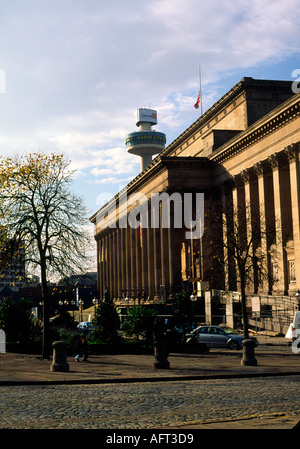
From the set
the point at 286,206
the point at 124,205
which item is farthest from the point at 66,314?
the point at 124,205

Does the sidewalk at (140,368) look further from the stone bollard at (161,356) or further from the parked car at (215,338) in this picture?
the parked car at (215,338)

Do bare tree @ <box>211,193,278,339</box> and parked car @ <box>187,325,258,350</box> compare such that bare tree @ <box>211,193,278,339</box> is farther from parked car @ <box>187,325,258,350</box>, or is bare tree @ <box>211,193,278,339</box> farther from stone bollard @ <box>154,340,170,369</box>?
stone bollard @ <box>154,340,170,369</box>

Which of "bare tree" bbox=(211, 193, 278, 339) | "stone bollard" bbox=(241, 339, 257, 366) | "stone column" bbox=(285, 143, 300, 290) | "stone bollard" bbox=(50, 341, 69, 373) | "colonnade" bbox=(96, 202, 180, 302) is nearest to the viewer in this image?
"stone bollard" bbox=(50, 341, 69, 373)

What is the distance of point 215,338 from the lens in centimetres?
3559

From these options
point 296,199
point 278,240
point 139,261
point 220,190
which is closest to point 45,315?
point 296,199

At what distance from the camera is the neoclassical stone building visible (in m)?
49.2

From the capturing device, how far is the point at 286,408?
12.4 m

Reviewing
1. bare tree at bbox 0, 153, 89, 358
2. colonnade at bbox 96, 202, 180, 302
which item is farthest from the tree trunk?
colonnade at bbox 96, 202, 180, 302

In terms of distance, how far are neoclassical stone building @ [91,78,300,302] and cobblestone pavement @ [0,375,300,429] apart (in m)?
25.5

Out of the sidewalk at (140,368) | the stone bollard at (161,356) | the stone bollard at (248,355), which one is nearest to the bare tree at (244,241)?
the sidewalk at (140,368)

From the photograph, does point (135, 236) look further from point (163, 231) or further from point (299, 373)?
point (299, 373)

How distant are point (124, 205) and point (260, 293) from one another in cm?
4094

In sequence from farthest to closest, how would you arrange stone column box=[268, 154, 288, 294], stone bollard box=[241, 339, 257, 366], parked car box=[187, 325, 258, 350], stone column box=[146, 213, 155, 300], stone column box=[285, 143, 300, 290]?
stone column box=[146, 213, 155, 300] → stone column box=[268, 154, 288, 294] → stone column box=[285, 143, 300, 290] → parked car box=[187, 325, 258, 350] → stone bollard box=[241, 339, 257, 366]

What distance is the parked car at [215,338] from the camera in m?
35.1
